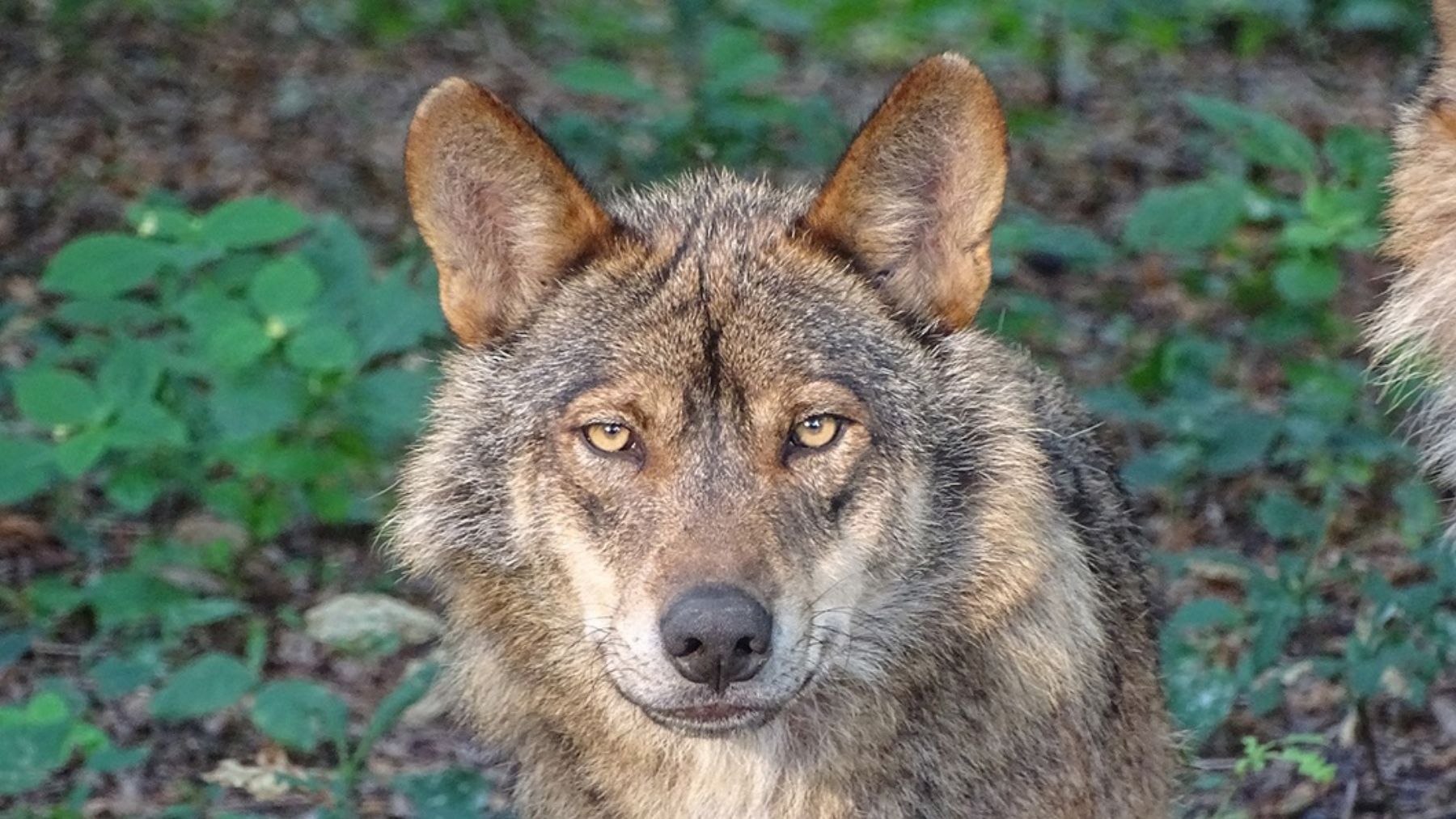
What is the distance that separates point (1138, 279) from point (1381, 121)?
221 centimetres

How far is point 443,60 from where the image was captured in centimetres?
1232

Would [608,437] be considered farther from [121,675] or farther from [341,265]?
[341,265]

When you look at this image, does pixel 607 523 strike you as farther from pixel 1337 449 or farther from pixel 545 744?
pixel 1337 449

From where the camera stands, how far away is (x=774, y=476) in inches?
155

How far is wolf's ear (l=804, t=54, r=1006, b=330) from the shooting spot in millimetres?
4039

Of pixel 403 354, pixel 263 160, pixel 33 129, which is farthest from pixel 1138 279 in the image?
pixel 33 129

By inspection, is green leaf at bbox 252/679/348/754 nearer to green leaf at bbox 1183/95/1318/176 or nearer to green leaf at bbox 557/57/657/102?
green leaf at bbox 557/57/657/102

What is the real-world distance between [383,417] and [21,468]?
1117 millimetres

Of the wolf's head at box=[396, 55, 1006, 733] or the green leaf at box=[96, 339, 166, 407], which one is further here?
the green leaf at box=[96, 339, 166, 407]

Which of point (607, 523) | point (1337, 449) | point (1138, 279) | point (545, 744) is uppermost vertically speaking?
point (607, 523)

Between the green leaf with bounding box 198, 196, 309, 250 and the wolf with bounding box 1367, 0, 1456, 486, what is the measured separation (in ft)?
11.1

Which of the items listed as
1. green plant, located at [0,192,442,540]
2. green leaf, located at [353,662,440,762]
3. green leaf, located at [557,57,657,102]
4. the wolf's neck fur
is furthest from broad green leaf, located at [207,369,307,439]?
the wolf's neck fur

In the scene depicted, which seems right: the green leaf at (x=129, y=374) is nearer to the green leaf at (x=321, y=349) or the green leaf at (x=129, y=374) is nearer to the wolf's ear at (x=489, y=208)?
the green leaf at (x=321, y=349)

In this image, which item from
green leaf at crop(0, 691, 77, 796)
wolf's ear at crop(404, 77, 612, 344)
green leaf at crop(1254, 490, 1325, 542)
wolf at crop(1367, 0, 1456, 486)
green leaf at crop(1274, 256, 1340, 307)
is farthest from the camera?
green leaf at crop(1274, 256, 1340, 307)
